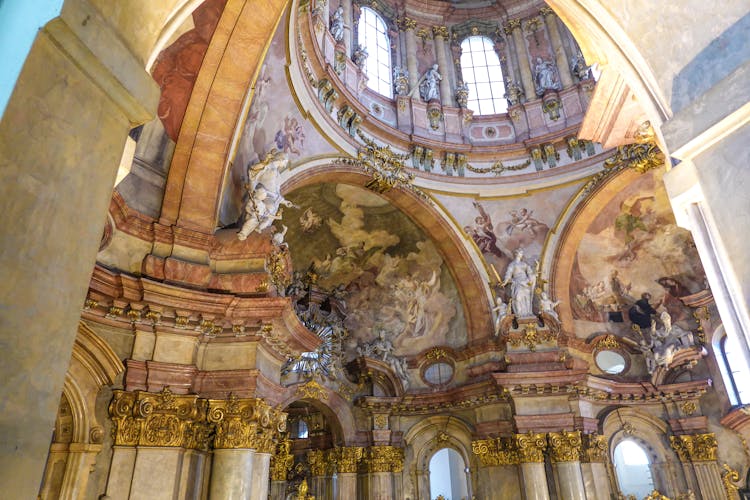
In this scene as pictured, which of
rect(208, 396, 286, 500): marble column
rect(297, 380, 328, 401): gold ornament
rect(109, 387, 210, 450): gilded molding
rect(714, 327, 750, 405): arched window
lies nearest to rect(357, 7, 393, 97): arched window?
rect(297, 380, 328, 401): gold ornament

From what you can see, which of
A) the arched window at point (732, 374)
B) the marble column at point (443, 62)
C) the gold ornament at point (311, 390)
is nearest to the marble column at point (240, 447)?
the gold ornament at point (311, 390)

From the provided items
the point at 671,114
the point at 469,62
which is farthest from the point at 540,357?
the point at 671,114

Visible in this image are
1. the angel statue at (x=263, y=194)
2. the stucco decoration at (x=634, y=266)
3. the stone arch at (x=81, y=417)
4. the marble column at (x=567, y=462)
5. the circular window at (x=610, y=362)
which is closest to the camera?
the stone arch at (x=81, y=417)

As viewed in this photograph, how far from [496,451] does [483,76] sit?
1048 centimetres

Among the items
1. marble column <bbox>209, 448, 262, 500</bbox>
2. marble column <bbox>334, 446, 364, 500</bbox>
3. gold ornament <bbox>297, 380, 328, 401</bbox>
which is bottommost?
marble column <bbox>209, 448, 262, 500</bbox>

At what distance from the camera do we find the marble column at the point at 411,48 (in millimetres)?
14977

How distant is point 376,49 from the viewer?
581 inches

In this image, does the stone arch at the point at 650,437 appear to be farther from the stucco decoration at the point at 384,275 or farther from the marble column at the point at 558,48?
the marble column at the point at 558,48

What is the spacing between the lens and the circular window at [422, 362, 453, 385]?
45.1ft

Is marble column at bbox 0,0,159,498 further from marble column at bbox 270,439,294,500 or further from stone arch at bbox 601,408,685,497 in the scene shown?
stone arch at bbox 601,408,685,497

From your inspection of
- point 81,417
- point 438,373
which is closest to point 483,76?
point 438,373

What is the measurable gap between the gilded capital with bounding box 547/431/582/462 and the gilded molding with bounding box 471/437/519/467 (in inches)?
30.6

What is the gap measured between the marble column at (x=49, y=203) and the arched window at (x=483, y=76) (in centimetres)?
1386

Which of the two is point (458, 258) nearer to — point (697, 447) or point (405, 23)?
point (405, 23)
